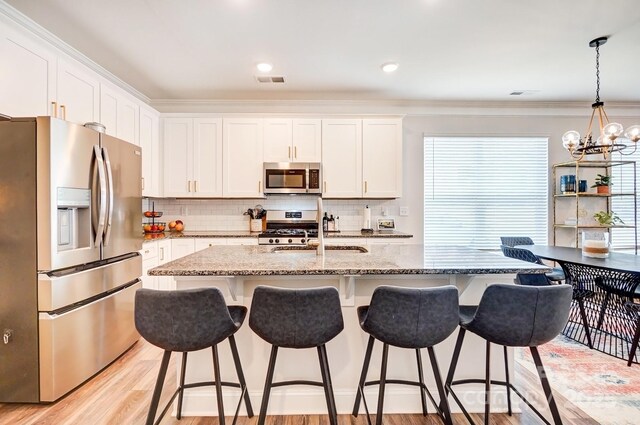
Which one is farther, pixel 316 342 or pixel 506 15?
pixel 506 15

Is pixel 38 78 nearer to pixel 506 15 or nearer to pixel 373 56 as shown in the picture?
pixel 373 56

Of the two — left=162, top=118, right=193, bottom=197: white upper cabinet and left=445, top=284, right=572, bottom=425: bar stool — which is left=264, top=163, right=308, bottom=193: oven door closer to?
left=162, top=118, right=193, bottom=197: white upper cabinet

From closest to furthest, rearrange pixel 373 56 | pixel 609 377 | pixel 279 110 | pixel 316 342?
pixel 316 342 → pixel 609 377 → pixel 373 56 → pixel 279 110

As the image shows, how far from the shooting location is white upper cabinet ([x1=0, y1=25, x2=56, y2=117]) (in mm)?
2107

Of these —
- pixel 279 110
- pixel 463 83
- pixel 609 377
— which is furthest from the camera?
pixel 279 110

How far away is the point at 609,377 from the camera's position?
91.7 inches

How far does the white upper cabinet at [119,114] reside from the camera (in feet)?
10.1

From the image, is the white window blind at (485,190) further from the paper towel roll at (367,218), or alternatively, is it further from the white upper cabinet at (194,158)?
the white upper cabinet at (194,158)

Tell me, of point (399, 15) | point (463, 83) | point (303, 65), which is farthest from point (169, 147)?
point (463, 83)

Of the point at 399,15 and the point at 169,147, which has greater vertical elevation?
the point at 399,15

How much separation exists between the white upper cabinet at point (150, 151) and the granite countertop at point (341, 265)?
2.19 m

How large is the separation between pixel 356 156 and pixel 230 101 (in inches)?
74.1

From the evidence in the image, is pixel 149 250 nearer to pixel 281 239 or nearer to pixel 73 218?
pixel 73 218

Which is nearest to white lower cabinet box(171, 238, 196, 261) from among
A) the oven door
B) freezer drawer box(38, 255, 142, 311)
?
freezer drawer box(38, 255, 142, 311)
